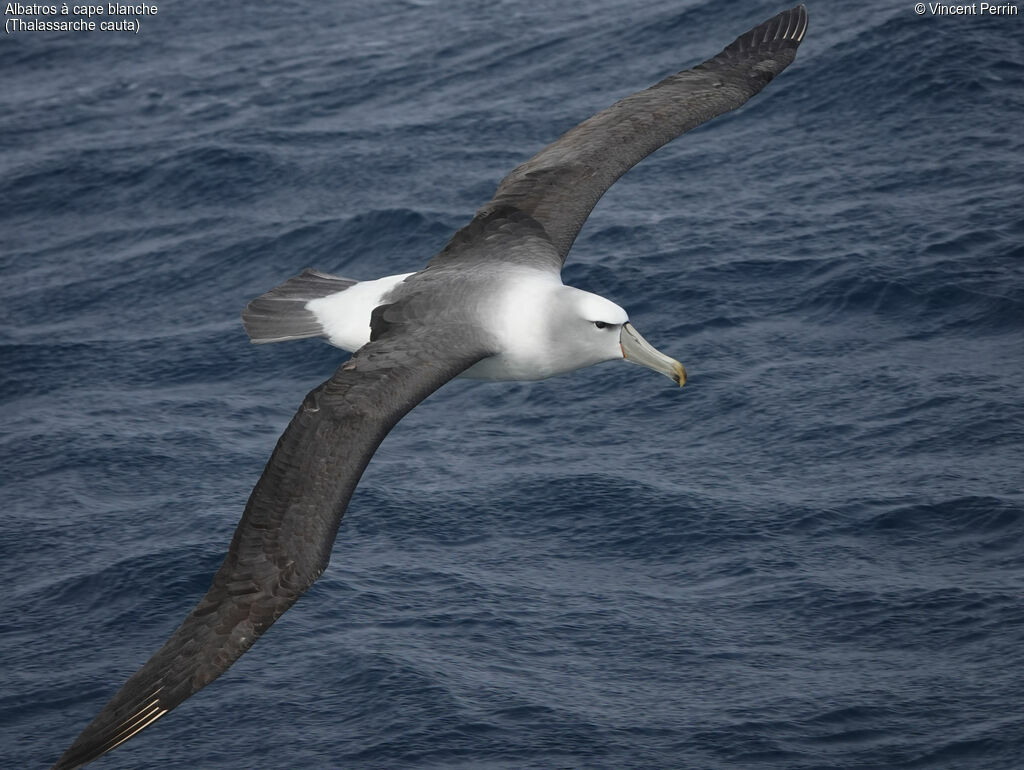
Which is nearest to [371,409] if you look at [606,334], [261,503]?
[261,503]

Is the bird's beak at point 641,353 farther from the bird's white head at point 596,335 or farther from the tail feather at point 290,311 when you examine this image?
the tail feather at point 290,311

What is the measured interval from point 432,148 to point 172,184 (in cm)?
442

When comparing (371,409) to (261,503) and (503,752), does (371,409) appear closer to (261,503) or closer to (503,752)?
(261,503)

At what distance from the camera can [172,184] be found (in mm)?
26531

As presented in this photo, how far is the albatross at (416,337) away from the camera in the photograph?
417 inches

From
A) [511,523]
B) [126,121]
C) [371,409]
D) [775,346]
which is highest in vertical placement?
[126,121]

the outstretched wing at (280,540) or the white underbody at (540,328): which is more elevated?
the white underbody at (540,328)

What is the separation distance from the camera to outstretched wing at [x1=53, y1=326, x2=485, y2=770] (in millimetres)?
A: 10305

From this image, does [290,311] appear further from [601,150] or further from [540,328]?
[601,150]

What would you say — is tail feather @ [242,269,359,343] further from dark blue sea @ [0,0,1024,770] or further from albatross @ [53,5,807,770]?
dark blue sea @ [0,0,1024,770]

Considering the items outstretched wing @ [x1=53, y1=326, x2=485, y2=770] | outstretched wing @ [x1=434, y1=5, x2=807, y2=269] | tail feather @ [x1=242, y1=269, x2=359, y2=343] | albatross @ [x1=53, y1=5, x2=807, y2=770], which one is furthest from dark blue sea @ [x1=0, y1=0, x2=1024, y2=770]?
outstretched wing @ [x1=53, y1=326, x2=485, y2=770]

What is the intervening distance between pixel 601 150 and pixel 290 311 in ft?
10.2

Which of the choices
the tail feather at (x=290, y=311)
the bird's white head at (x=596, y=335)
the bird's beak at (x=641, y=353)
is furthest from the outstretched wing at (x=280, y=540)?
the tail feather at (x=290, y=311)

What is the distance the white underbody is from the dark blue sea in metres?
4.38
